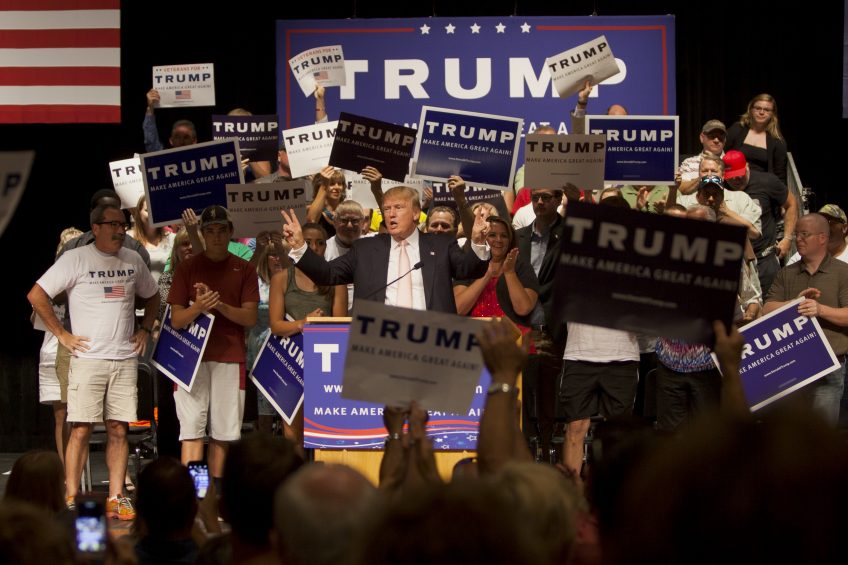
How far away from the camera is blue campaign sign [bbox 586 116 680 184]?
8.48 m

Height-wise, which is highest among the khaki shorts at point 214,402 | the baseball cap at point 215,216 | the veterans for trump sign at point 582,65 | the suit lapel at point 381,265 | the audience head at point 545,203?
the veterans for trump sign at point 582,65

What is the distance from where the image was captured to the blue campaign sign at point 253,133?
10180 mm

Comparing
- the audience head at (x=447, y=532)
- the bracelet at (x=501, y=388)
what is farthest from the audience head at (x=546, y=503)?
the bracelet at (x=501, y=388)

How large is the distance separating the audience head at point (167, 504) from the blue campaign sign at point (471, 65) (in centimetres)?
905

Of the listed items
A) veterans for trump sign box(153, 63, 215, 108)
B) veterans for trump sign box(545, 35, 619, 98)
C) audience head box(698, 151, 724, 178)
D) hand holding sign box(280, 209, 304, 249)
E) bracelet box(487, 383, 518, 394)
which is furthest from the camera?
veterans for trump sign box(153, 63, 215, 108)

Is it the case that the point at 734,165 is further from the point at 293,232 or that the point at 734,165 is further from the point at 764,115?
the point at 293,232

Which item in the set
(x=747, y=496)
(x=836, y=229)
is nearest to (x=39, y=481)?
(x=747, y=496)

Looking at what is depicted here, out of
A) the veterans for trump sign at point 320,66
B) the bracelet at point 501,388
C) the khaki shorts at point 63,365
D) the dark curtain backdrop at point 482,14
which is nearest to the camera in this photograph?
the bracelet at point 501,388

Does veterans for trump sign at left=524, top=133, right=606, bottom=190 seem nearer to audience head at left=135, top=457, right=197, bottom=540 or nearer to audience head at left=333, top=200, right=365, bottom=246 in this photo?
audience head at left=333, top=200, right=365, bottom=246

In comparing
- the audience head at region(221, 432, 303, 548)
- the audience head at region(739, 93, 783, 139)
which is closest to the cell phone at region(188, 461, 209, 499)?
the audience head at region(221, 432, 303, 548)

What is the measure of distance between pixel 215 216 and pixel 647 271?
171 inches

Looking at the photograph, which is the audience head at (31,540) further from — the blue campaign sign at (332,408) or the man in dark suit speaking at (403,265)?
the blue campaign sign at (332,408)

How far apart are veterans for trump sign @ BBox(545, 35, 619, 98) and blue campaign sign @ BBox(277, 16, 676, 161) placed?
9.52 ft

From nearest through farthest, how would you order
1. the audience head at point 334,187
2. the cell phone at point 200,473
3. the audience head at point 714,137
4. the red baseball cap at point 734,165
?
the cell phone at point 200,473, the audience head at point 334,187, the red baseball cap at point 734,165, the audience head at point 714,137
